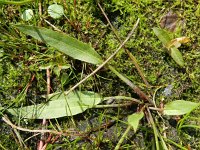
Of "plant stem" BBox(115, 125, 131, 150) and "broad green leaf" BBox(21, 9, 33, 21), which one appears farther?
"broad green leaf" BBox(21, 9, 33, 21)

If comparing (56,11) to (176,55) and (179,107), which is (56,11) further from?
(179,107)

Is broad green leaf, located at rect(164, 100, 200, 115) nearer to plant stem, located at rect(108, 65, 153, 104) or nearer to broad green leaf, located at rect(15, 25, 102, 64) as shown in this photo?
plant stem, located at rect(108, 65, 153, 104)

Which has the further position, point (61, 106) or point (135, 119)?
point (61, 106)


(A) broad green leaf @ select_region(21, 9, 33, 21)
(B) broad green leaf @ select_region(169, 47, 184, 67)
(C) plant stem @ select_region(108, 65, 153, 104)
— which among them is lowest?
(C) plant stem @ select_region(108, 65, 153, 104)

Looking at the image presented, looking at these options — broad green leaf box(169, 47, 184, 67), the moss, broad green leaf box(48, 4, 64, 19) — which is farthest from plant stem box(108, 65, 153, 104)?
broad green leaf box(48, 4, 64, 19)

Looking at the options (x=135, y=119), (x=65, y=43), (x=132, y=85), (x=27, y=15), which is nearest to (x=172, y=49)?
(x=132, y=85)

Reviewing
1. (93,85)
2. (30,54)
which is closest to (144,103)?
(93,85)

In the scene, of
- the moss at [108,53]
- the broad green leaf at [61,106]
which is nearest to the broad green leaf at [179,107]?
the moss at [108,53]
